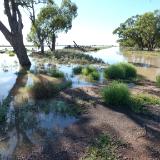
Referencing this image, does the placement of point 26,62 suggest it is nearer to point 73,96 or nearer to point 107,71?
point 107,71

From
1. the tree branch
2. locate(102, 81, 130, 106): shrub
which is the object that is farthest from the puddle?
the tree branch

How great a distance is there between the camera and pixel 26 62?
27094 millimetres

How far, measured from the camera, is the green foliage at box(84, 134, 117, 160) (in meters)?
7.75

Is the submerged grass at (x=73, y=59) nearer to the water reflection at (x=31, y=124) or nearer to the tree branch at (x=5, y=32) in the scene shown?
the tree branch at (x=5, y=32)

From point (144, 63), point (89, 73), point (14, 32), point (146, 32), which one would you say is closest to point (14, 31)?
point (14, 32)

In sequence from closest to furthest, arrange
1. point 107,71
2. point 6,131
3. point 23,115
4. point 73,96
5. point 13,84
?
point 6,131 < point 23,115 < point 73,96 < point 13,84 < point 107,71

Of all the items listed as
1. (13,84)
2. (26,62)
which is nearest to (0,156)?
(13,84)

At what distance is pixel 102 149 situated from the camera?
810 cm

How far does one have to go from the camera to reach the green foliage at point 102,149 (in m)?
7.75

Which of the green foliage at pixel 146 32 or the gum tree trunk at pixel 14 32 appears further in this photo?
the green foliage at pixel 146 32

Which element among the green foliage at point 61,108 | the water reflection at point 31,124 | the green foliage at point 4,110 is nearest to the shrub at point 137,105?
the green foliage at point 61,108

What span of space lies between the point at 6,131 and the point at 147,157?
391 cm

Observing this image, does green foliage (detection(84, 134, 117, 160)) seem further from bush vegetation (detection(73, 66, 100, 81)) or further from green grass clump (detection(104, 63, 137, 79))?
green grass clump (detection(104, 63, 137, 79))

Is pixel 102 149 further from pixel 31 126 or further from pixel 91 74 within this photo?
pixel 91 74
